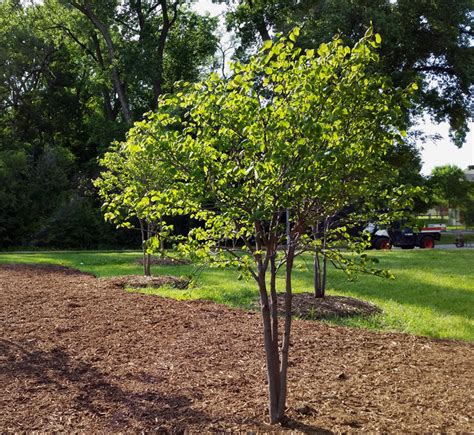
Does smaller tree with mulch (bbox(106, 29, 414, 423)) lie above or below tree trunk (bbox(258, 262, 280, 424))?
above

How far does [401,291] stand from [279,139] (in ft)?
23.3

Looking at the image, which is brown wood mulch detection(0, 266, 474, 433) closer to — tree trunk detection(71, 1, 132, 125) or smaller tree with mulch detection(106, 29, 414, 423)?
smaller tree with mulch detection(106, 29, 414, 423)

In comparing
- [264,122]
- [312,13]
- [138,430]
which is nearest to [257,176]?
[264,122]

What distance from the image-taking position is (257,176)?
311 cm

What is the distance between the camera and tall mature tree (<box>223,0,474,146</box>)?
64.0 ft

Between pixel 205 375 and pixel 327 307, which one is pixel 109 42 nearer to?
pixel 327 307

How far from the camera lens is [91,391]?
4.27 m

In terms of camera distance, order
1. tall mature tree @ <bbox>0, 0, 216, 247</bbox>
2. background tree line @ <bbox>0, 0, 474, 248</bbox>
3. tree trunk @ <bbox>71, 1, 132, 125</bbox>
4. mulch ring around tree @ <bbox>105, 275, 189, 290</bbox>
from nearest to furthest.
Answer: mulch ring around tree @ <bbox>105, 275, 189, 290</bbox> → background tree line @ <bbox>0, 0, 474, 248</bbox> → tall mature tree @ <bbox>0, 0, 216, 247</bbox> → tree trunk @ <bbox>71, 1, 132, 125</bbox>

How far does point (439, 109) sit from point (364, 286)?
17234mm

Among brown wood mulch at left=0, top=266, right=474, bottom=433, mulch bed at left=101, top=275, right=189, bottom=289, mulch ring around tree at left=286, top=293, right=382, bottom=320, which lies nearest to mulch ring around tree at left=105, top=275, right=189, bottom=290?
mulch bed at left=101, top=275, right=189, bottom=289

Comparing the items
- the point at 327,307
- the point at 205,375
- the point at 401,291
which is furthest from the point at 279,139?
the point at 401,291

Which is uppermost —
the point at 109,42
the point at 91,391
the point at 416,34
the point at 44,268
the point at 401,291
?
the point at 109,42

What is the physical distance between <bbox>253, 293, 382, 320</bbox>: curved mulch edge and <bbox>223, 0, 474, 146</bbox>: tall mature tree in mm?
11974

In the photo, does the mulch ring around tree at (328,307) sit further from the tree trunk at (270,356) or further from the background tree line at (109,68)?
the background tree line at (109,68)
